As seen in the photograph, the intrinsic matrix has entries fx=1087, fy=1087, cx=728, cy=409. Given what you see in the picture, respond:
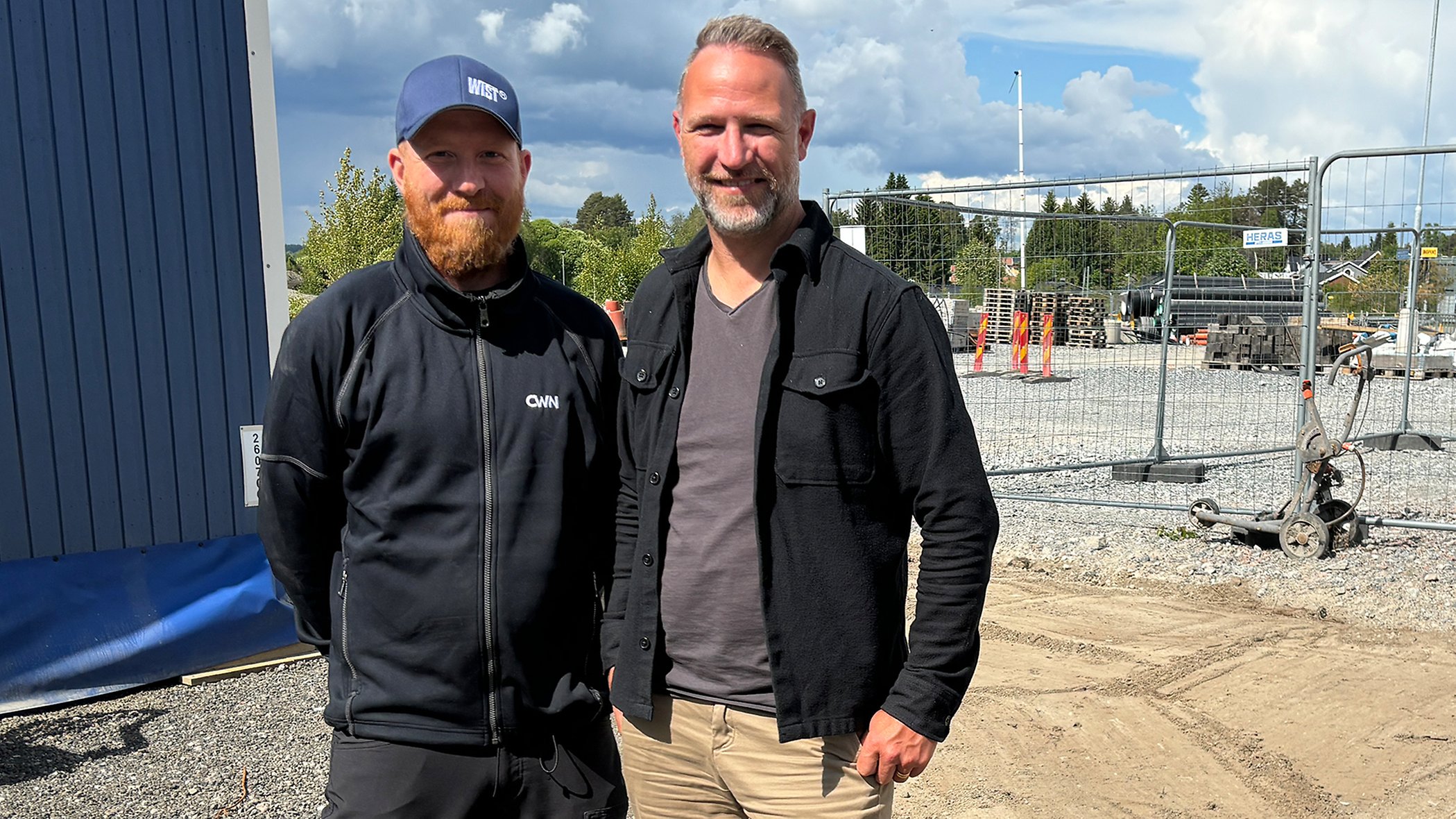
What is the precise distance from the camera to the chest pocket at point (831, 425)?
83.1 inches

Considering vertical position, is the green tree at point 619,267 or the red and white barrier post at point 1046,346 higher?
the green tree at point 619,267

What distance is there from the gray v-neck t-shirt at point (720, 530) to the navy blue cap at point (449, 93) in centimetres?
70

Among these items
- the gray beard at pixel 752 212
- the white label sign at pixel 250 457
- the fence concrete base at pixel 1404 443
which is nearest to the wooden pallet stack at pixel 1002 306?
the fence concrete base at pixel 1404 443

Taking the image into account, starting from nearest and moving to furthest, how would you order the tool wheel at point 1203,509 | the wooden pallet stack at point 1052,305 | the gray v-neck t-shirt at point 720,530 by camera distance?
the gray v-neck t-shirt at point 720,530
the tool wheel at point 1203,509
the wooden pallet stack at point 1052,305

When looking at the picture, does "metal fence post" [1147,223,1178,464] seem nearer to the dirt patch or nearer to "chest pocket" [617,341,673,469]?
the dirt patch

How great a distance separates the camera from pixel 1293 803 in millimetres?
4199

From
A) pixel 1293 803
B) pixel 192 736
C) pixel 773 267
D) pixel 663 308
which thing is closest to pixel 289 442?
pixel 663 308

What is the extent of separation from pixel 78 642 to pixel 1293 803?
17.5 ft

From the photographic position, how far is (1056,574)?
7.54 meters

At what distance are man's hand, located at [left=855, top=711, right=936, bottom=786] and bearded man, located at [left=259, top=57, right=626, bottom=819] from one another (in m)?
0.65

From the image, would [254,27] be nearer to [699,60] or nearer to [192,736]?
[192,736]

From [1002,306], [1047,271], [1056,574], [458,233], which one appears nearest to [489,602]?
[458,233]

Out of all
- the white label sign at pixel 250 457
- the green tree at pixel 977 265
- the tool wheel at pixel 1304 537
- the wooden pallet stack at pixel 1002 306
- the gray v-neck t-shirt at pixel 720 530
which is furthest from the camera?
the wooden pallet stack at pixel 1002 306

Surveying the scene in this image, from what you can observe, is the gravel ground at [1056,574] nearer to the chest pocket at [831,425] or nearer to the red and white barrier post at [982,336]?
→ the red and white barrier post at [982,336]
